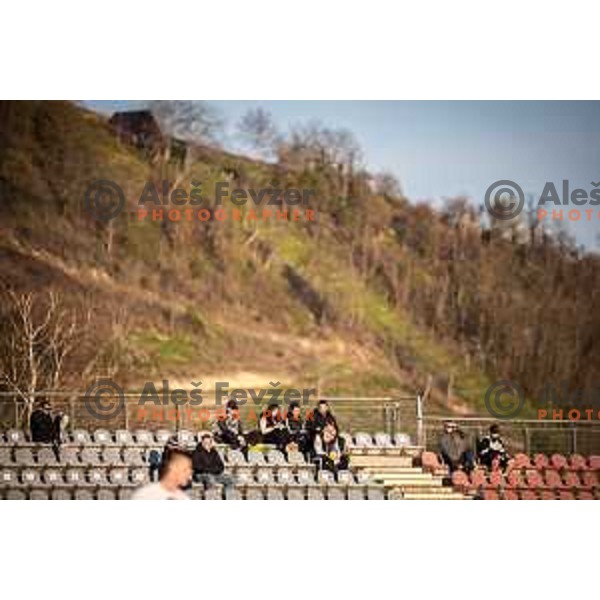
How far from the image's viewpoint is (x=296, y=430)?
15109 mm

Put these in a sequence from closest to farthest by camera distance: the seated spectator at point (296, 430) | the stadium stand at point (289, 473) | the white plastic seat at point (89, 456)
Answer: the stadium stand at point (289, 473)
the white plastic seat at point (89, 456)
the seated spectator at point (296, 430)

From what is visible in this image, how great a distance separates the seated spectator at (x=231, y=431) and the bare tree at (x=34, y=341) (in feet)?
7.86

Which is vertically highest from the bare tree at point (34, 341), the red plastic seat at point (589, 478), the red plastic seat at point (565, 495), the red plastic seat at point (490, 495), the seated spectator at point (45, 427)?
the bare tree at point (34, 341)

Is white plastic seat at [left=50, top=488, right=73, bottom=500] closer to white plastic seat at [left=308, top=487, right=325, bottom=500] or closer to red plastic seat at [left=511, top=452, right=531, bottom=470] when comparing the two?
white plastic seat at [left=308, top=487, right=325, bottom=500]

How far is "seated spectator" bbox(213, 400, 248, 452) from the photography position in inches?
592

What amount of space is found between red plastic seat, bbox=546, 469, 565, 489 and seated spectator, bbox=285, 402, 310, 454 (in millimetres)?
2858

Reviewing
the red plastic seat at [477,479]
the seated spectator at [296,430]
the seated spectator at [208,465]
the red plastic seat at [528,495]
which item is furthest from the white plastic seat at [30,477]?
the red plastic seat at [528,495]

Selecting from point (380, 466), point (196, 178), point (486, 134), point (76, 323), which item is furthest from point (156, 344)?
point (486, 134)

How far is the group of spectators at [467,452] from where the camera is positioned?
610 inches

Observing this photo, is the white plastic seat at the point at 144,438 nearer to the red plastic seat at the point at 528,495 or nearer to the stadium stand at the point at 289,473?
the stadium stand at the point at 289,473

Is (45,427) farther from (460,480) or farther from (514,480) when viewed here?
(514,480)
